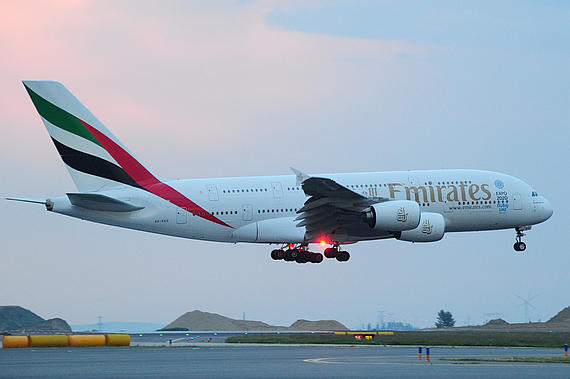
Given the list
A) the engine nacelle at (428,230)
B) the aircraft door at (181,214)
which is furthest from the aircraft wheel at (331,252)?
the aircraft door at (181,214)

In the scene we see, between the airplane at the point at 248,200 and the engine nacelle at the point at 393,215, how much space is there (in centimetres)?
6

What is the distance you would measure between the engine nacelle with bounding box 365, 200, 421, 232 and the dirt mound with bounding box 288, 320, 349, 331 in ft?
75.1

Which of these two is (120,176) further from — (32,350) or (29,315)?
(29,315)

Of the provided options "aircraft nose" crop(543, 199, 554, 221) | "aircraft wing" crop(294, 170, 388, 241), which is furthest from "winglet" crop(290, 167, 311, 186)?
"aircraft nose" crop(543, 199, 554, 221)

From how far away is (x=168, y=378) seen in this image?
30219 millimetres

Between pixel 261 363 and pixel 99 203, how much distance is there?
2430 centimetres

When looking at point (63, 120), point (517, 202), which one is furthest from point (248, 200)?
point (517, 202)

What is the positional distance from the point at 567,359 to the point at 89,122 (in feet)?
113

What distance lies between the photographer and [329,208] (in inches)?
2346

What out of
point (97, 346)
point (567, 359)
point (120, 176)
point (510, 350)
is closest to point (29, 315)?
point (120, 176)

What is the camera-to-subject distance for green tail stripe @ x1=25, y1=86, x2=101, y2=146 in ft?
198

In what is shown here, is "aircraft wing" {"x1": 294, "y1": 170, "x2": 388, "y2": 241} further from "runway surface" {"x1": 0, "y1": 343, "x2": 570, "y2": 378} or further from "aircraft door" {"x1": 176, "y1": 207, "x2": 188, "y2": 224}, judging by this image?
"runway surface" {"x1": 0, "y1": 343, "x2": 570, "y2": 378}

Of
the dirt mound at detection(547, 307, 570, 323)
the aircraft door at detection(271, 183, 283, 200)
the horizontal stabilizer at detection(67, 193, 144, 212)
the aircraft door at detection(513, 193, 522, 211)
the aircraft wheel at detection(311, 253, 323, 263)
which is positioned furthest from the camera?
the dirt mound at detection(547, 307, 570, 323)

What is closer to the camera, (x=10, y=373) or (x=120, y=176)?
(x=10, y=373)
